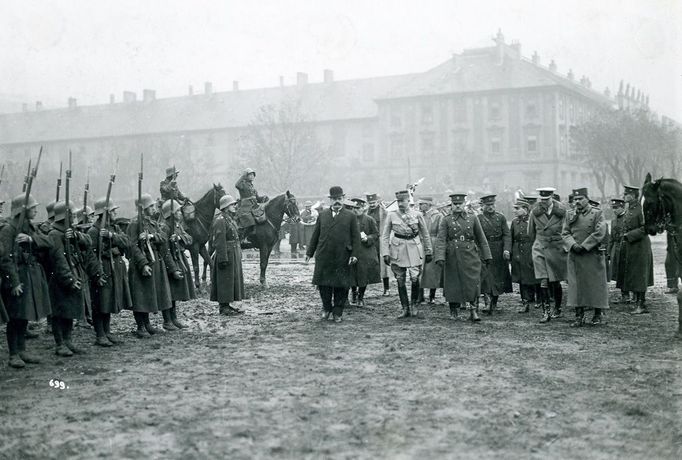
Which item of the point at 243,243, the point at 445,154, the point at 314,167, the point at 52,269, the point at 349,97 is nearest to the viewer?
the point at 52,269

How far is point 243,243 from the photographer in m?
16.3

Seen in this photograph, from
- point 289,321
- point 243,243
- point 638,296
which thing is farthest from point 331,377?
point 243,243

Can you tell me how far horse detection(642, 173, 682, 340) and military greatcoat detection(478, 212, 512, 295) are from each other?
113 inches

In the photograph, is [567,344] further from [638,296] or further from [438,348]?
[638,296]

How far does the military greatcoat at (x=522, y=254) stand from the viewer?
39.0ft

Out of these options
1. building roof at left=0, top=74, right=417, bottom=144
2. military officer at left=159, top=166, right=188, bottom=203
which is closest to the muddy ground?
military officer at left=159, top=166, right=188, bottom=203

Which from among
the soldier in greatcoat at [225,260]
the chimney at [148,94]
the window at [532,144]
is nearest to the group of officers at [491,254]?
the soldier in greatcoat at [225,260]

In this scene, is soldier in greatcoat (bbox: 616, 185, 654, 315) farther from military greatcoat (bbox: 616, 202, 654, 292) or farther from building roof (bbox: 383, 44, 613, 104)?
building roof (bbox: 383, 44, 613, 104)

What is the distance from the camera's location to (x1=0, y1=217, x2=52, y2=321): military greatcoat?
7766 millimetres

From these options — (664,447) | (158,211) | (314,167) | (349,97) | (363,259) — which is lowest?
(664,447)

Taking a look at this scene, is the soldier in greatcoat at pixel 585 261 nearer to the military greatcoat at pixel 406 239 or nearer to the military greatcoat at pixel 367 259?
the military greatcoat at pixel 406 239

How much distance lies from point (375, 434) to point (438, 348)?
11.8ft

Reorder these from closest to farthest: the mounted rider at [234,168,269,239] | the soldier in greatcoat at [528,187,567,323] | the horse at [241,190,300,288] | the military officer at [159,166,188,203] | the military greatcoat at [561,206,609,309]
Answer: the military greatcoat at [561,206,609,309] → the soldier in greatcoat at [528,187,567,323] → the military officer at [159,166,188,203] → the mounted rider at [234,168,269,239] → the horse at [241,190,300,288]

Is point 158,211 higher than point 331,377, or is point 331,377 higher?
point 158,211
